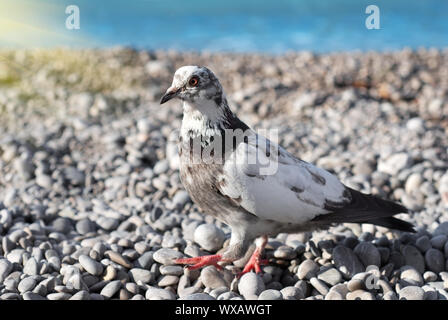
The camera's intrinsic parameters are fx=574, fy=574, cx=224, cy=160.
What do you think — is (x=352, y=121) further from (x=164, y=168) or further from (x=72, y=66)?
(x=72, y=66)

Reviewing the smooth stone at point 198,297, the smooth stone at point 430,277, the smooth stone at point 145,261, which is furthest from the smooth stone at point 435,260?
the smooth stone at point 145,261

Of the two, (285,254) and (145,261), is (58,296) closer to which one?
(145,261)

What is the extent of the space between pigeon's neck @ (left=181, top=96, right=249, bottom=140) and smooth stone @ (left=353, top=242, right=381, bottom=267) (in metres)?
1.35

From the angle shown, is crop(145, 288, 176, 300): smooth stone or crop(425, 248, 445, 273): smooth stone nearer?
crop(145, 288, 176, 300): smooth stone

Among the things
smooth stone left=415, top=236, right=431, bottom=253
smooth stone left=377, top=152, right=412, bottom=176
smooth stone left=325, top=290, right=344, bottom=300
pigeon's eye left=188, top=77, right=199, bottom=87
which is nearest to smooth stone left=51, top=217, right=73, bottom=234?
pigeon's eye left=188, top=77, right=199, bottom=87

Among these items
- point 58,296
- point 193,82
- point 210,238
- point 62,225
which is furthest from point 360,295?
point 62,225

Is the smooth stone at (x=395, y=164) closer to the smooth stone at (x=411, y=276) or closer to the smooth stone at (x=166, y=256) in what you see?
the smooth stone at (x=411, y=276)

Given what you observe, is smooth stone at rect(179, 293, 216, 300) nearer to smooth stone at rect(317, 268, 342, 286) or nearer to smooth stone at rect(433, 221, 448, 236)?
smooth stone at rect(317, 268, 342, 286)

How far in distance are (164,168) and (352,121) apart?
297 cm

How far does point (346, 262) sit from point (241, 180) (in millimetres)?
1028

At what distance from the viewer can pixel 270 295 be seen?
12.0ft

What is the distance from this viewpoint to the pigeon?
3738mm

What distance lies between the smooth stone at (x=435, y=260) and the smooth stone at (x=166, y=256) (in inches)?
71.0

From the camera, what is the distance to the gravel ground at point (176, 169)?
396 centimetres
